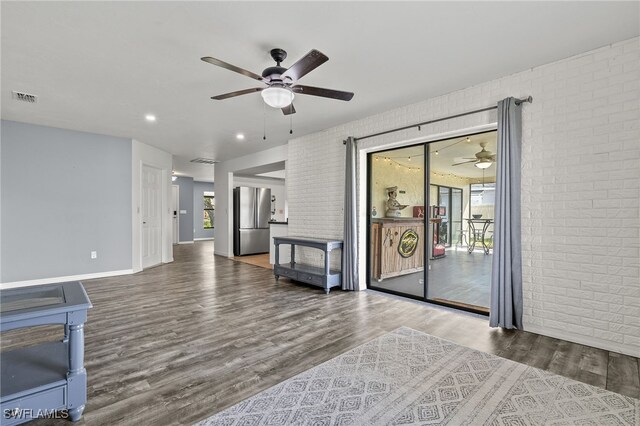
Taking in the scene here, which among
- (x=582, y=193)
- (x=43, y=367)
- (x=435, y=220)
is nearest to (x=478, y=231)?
(x=435, y=220)

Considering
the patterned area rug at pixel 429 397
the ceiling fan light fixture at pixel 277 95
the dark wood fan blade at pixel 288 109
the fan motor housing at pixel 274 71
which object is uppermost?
the fan motor housing at pixel 274 71

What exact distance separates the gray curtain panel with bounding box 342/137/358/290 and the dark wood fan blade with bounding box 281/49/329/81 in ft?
7.77

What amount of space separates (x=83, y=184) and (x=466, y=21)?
6312mm

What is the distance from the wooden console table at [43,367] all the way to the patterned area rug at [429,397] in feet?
2.59

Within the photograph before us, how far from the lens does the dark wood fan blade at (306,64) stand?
7.01 feet

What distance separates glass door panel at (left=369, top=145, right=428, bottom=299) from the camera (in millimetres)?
4609

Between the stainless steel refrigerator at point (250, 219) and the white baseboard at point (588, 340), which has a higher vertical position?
the stainless steel refrigerator at point (250, 219)

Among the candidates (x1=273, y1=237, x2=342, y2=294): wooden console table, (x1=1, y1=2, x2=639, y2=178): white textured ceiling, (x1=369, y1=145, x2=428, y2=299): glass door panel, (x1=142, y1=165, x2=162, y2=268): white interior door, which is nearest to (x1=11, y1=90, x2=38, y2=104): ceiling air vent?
(x1=1, y1=2, x2=639, y2=178): white textured ceiling

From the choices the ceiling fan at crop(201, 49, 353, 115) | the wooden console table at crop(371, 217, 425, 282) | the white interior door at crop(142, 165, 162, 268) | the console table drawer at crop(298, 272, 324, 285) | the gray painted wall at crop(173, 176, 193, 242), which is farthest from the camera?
the gray painted wall at crop(173, 176, 193, 242)

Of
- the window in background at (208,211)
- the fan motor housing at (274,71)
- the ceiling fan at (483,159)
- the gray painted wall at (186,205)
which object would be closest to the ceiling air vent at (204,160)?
the gray painted wall at (186,205)

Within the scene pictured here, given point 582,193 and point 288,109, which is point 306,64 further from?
point 582,193

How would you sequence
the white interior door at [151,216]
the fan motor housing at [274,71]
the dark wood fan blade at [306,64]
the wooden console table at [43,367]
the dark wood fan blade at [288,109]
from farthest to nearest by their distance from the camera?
the white interior door at [151,216], the dark wood fan blade at [288,109], the fan motor housing at [274,71], the dark wood fan blade at [306,64], the wooden console table at [43,367]

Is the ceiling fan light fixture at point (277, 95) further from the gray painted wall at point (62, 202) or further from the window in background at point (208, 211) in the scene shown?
the window in background at point (208, 211)

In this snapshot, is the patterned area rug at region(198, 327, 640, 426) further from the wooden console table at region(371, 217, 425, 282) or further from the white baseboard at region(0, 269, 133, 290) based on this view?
the white baseboard at region(0, 269, 133, 290)
